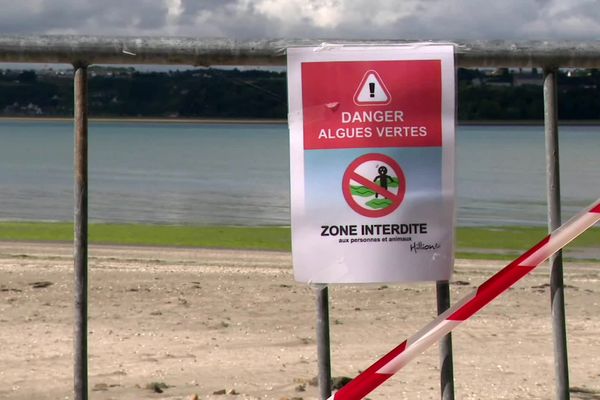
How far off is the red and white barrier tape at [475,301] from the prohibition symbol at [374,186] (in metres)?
0.38

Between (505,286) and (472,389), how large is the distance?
10.4 feet

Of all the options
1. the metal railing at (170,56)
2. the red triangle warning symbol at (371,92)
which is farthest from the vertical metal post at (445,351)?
the red triangle warning symbol at (371,92)

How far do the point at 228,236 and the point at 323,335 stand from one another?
1657cm

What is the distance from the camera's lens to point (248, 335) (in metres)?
8.36

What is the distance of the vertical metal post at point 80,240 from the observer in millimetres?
3551

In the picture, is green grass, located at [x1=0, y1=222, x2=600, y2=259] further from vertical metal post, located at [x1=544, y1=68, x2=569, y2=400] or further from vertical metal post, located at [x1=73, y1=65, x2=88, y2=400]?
vertical metal post, located at [x1=73, y1=65, x2=88, y2=400]

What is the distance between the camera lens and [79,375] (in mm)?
3631

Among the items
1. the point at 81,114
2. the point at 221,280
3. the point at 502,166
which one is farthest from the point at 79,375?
the point at 502,166

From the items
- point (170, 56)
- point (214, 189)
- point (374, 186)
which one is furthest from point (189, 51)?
point (214, 189)

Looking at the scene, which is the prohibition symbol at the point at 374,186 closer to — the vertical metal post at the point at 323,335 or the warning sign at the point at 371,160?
the warning sign at the point at 371,160

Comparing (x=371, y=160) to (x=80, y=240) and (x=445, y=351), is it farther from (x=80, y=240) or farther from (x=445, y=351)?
(x=80, y=240)

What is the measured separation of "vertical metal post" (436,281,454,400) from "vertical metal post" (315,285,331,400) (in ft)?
1.23

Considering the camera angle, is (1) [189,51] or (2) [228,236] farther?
(2) [228,236]

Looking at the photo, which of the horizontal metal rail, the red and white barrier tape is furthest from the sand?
the horizontal metal rail
